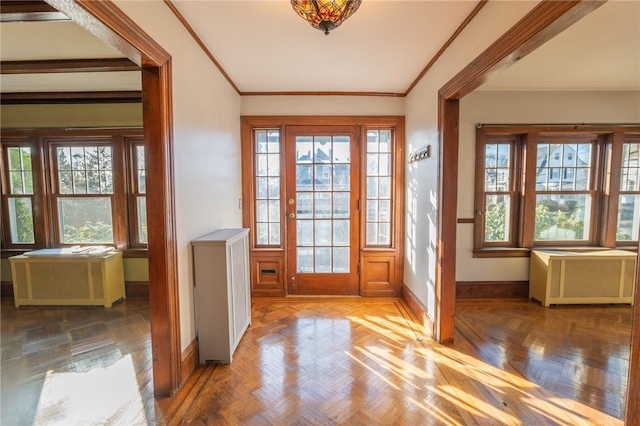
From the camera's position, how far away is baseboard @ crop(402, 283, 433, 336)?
2.77m

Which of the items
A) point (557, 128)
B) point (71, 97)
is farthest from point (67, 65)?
point (557, 128)

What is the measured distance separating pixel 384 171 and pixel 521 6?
2272 millimetres

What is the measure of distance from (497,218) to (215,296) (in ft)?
11.5

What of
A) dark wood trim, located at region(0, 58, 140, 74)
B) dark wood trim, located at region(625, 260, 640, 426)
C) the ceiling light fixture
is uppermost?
dark wood trim, located at region(0, 58, 140, 74)

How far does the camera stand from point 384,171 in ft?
12.1

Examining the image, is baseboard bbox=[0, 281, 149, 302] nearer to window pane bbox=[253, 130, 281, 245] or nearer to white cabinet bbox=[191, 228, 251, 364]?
window pane bbox=[253, 130, 281, 245]

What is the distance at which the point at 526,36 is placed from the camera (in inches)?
58.7

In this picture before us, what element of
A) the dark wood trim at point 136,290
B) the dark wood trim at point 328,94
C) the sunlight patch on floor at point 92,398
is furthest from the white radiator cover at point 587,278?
the dark wood trim at point 136,290

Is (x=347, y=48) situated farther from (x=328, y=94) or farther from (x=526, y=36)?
(x=526, y=36)

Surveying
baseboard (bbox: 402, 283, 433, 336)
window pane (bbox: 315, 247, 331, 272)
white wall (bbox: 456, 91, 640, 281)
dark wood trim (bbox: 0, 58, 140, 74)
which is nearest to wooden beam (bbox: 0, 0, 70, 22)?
dark wood trim (bbox: 0, 58, 140, 74)

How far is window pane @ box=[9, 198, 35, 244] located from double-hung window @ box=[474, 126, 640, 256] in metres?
5.88

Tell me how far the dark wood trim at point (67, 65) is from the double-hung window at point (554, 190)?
3836 mm

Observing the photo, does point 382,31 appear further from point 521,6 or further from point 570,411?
point 570,411

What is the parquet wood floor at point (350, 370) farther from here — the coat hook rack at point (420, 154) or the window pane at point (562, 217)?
the coat hook rack at point (420, 154)
